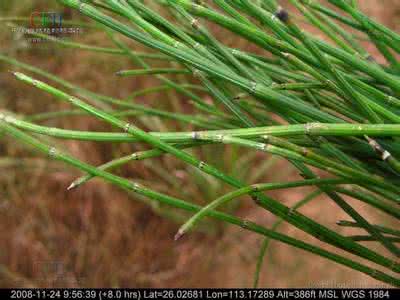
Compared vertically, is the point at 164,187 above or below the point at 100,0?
below

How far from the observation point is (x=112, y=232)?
132 cm

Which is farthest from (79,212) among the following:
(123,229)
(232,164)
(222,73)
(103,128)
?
(222,73)

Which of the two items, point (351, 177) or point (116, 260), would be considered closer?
point (351, 177)

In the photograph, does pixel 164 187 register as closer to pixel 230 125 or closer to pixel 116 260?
pixel 116 260

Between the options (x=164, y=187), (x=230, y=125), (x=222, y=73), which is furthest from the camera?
(x=164, y=187)

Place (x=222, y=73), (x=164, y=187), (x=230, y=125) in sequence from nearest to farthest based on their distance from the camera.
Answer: (x=222, y=73)
(x=230, y=125)
(x=164, y=187)

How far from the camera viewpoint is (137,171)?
1.33 metres

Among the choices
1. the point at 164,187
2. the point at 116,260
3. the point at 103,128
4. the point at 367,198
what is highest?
the point at 367,198

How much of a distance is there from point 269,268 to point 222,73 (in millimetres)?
969

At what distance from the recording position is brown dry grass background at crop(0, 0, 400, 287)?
4.17ft

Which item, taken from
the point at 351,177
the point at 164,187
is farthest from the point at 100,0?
the point at 164,187

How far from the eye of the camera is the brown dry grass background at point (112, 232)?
127 centimetres

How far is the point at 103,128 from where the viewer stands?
1.35m

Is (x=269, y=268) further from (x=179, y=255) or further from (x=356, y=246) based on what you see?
(x=356, y=246)
